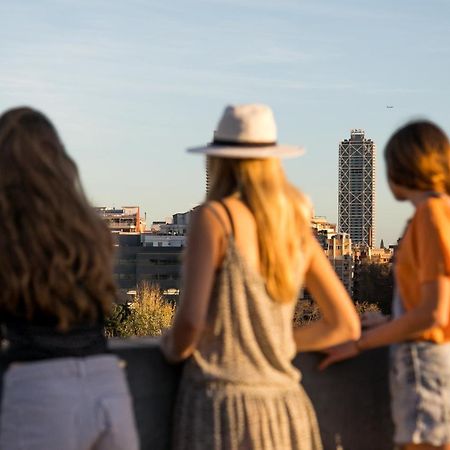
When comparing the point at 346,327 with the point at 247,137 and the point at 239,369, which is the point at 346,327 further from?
the point at 247,137

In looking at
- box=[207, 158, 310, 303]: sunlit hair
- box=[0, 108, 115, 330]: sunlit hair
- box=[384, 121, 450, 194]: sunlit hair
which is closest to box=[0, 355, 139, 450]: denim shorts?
box=[0, 108, 115, 330]: sunlit hair

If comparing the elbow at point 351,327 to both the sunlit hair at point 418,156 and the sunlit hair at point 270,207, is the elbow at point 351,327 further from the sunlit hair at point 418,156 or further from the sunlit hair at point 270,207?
the sunlit hair at point 418,156

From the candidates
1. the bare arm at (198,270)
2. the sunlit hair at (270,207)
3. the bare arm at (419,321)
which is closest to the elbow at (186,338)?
the bare arm at (198,270)

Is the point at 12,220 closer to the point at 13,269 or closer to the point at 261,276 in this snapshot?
the point at 13,269

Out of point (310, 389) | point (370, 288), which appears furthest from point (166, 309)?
point (310, 389)

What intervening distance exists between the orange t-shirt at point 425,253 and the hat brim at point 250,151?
502mm

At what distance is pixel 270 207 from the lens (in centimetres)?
370

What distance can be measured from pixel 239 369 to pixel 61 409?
0.60m

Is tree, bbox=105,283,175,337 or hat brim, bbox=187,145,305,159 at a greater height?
hat brim, bbox=187,145,305,159

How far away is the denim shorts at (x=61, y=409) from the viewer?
3.28m

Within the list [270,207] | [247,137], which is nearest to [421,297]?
[270,207]

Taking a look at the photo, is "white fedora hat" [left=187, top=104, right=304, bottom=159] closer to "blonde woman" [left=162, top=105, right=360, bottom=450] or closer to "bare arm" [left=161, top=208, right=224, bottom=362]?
"blonde woman" [left=162, top=105, right=360, bottom=450]

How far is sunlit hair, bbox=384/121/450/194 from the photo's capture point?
4.07 m

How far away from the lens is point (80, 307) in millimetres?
3359
